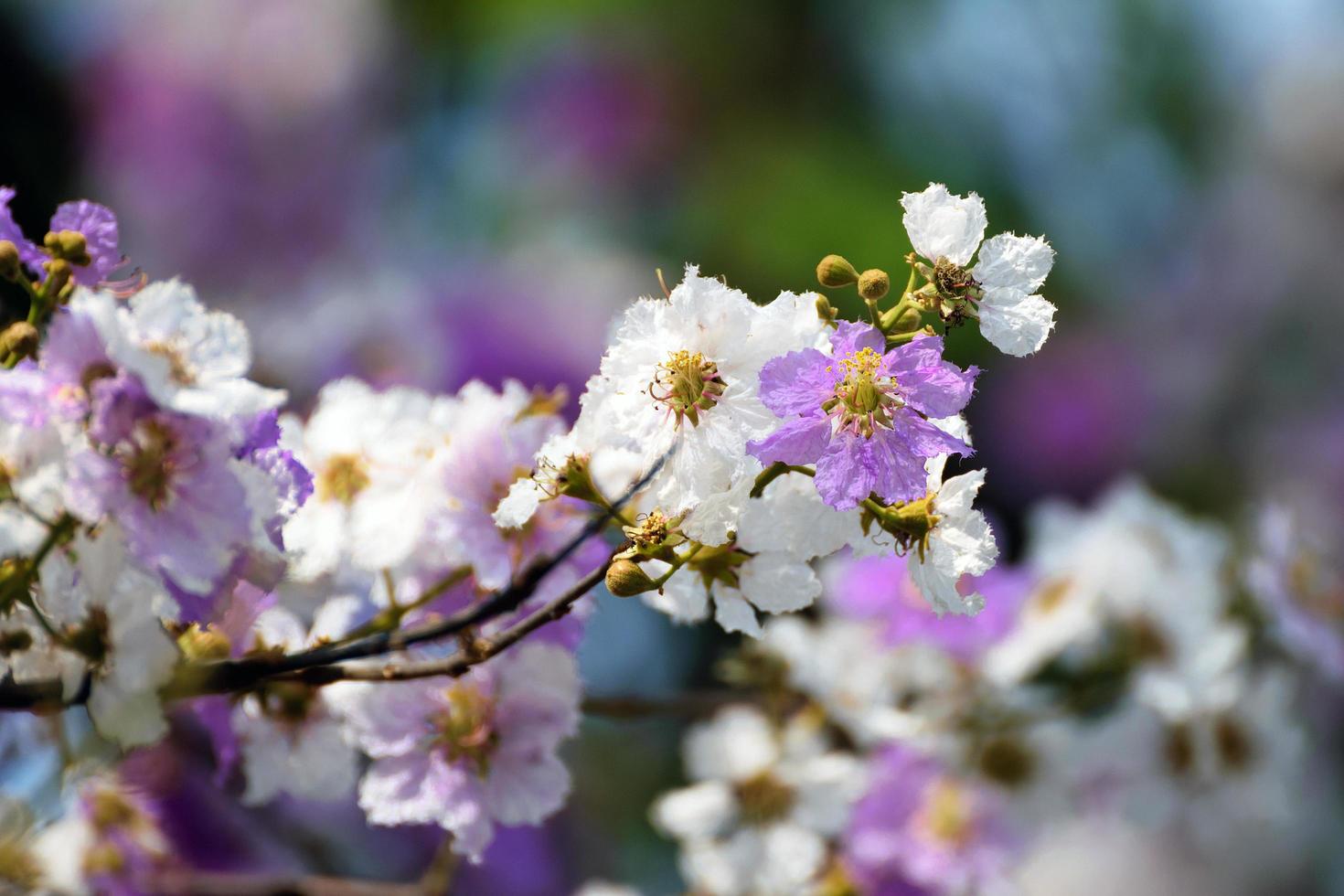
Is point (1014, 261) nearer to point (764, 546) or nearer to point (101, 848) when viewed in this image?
point (764, 546)

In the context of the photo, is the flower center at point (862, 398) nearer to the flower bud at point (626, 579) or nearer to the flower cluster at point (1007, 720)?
the flower bud at point (626, 579)

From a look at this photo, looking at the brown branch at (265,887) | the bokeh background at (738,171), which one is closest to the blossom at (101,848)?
the brown branch at (265,887)

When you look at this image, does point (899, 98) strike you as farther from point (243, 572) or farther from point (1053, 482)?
point (243, 572)

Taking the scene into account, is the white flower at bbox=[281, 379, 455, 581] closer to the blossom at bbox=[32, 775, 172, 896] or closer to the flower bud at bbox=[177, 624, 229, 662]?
the flower bud at bbox=[177, 624, 229, 662]

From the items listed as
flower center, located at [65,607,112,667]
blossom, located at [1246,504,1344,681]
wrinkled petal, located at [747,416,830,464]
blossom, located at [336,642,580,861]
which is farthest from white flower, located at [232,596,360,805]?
blossom, located at [1246,504,1344,681]

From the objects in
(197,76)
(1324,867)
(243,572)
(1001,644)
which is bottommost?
(243,572)

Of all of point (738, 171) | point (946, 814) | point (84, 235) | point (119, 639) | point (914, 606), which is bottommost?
point (119, 639)

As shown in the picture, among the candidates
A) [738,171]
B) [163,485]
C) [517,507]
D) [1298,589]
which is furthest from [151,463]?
[738,171]

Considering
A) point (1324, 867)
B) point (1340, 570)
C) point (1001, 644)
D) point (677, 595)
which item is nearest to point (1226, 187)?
point (1324, 867)
